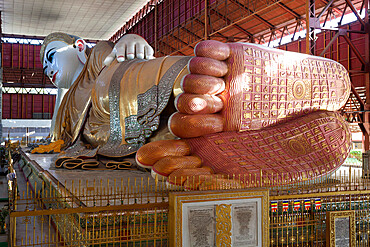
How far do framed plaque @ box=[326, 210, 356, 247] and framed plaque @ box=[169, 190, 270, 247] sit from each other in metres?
0.76

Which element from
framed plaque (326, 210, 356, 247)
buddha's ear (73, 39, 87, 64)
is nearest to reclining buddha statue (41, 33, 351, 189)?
framed plaque (326, 210, 356, 247)

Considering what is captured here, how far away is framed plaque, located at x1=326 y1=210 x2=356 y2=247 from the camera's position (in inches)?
120

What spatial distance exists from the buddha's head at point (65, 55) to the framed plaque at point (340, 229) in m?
6.67

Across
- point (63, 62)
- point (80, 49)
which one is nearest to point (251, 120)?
point (80, 49)

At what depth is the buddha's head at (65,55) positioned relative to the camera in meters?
8.27

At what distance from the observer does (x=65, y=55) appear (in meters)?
8.26

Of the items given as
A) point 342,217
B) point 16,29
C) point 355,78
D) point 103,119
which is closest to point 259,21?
point 355,78

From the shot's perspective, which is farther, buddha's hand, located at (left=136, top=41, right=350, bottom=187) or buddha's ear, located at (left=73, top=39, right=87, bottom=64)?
buddha's ear, located at (left=73, top=39, right=87, bottom=64)

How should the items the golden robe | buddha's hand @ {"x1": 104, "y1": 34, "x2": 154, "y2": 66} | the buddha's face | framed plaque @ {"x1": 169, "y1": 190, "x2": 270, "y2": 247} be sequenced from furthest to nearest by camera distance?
1. the buddha's face
2. buddha's hand @ {"x1": 104, "y1": 34, "x2": 154, "y2": 66}
3. the golden robe
4. framed plaque @ {"x1": 169, "y1": 190, "x2": 270, "y2": 247}

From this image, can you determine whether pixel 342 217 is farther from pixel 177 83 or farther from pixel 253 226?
pixel 177 83

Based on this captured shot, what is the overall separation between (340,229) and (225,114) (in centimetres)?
158

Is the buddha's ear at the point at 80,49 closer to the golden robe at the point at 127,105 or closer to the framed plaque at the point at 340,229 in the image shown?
the golden robe at the point at 127,105

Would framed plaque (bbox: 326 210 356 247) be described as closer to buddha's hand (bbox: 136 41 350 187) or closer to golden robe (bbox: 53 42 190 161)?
buddha's hand (bbox: 136 41 350 187)

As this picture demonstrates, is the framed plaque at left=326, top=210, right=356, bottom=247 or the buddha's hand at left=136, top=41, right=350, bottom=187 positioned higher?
the buddha's hand at left=136, top=41, right=350, bottom=187
